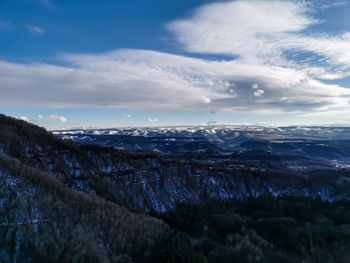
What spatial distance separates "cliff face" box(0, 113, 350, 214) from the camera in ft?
127

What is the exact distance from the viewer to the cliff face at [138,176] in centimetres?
3856

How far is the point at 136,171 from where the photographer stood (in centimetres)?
4825

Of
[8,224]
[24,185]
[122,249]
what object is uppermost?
[24,185]

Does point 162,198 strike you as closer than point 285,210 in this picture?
No

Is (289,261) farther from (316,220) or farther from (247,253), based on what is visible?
(316,220)

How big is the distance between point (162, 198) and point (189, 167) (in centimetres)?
1489

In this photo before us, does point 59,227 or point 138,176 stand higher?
point 59,227

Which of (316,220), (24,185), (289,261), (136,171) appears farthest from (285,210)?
(24,185)

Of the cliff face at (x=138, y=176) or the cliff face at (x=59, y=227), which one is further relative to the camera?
the cliff face at (x=138, y=176)

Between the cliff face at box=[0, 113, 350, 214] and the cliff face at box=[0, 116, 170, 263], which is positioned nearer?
the cliff face at box=[0, 116, 170, 263]

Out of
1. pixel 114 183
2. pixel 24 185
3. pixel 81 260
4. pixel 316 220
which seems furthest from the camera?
pixel 114 183

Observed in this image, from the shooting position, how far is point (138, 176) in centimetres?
4709

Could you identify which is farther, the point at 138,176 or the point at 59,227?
the point at 138,176

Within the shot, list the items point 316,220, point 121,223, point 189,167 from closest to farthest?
point 121,223 → point 316,220 → point 189,167
